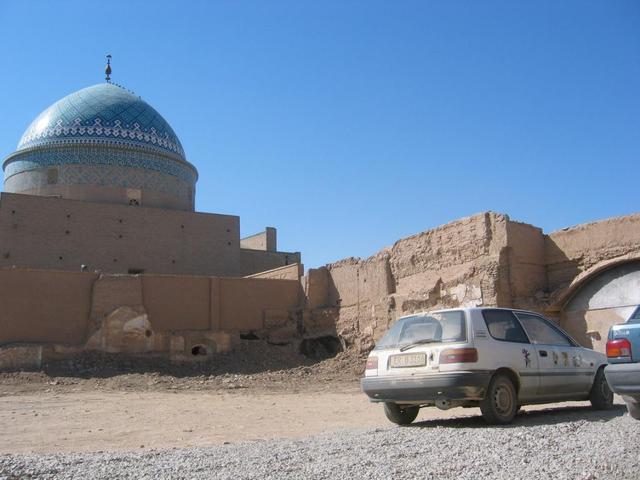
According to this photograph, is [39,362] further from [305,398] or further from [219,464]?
[219,464]

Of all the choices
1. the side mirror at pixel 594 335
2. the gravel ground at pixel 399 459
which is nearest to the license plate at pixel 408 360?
the gravel ground at pixel 399 459

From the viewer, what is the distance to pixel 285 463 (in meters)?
5.25

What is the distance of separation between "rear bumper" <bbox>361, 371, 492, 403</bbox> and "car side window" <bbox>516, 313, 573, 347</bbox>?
129 cm

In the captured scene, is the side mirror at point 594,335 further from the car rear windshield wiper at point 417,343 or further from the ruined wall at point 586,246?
the car rear windshield wiper at point 417,343

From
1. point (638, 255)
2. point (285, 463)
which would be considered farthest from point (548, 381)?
point (638, 255)

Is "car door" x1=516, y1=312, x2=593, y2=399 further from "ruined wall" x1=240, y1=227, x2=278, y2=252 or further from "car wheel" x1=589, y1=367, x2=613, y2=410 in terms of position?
"ruined wall" x1=240, y1=227, x2=278, y2=252

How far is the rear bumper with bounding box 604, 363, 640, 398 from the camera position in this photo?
20.6 feet

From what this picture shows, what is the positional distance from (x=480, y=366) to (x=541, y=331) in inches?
64.0

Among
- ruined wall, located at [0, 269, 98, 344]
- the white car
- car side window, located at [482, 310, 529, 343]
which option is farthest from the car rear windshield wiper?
ruined wall, located at [0, 269, 98, 344]

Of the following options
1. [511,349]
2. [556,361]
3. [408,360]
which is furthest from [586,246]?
[408,360]

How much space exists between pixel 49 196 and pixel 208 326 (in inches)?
392

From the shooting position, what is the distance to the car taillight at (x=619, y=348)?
6.41 m

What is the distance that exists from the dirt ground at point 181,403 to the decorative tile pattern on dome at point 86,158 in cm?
1136

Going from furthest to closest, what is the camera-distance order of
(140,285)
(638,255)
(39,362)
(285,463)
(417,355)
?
(140,285) → (39,362) → (638,255) → (417,355) → (285,463)
